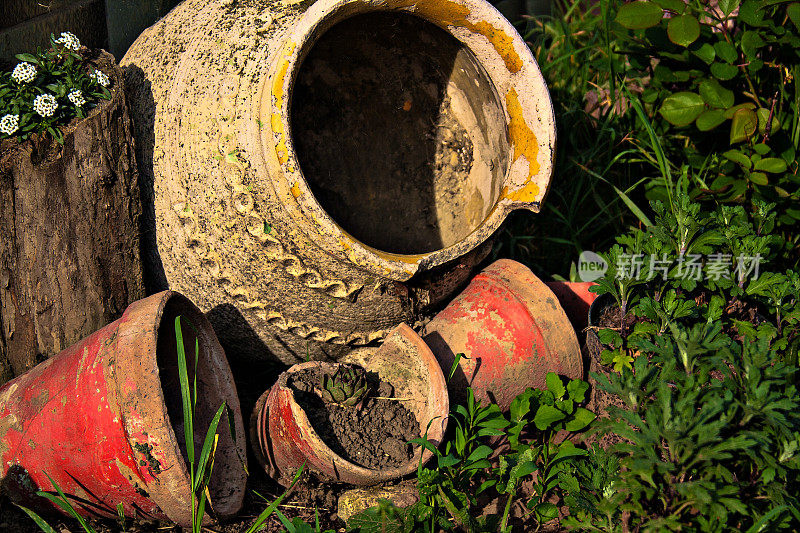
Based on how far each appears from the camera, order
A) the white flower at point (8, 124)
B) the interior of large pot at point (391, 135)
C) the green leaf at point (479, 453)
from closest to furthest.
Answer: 1. the green leaf at point (479, 453)
2. the white flower at point (8, 124)
3. the interior of large pot at point (391, 135)

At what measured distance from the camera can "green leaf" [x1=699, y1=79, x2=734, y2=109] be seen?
2.48 m

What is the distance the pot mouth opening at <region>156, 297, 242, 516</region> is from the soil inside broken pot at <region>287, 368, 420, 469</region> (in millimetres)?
230

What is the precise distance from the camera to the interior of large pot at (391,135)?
2.54 metres

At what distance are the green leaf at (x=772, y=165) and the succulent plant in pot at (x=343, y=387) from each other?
1.59 meters

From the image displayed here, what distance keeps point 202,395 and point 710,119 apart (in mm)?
1948

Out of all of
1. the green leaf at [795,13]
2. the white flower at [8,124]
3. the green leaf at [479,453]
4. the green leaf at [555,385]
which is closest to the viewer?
the green leaf at [479,453]

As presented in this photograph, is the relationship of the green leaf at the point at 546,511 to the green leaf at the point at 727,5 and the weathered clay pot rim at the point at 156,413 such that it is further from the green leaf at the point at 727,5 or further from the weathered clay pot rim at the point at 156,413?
the green leaf at the point at 727,5

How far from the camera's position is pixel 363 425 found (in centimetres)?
201

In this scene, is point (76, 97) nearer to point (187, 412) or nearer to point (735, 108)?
point (187, 412)

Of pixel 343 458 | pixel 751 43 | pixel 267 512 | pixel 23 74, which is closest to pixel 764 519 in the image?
pixel 343 458

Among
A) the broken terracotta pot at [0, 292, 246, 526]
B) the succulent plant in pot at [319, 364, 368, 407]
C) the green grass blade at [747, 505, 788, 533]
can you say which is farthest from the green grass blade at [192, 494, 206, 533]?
the green grass blade at [747, 505, 788, 533]

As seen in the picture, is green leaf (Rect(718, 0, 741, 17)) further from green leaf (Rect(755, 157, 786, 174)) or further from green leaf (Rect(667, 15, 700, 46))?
green leaf (Rect(755, 157, 786, 174))

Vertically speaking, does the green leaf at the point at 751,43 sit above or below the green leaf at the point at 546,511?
above

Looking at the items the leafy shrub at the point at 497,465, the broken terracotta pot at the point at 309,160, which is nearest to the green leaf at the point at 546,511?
the leafy shrub at the point at 497,465
